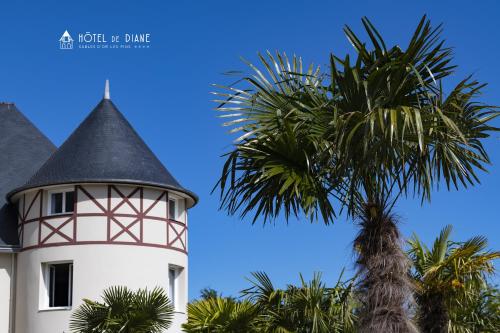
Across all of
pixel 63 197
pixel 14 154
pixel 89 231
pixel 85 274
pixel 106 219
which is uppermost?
pixel 14 154

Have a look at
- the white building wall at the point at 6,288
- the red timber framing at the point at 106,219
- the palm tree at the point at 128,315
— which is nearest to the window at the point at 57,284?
the red timber framing at the point at 106,219

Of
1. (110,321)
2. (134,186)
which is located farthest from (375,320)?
(134,186)

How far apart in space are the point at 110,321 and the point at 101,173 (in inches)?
369

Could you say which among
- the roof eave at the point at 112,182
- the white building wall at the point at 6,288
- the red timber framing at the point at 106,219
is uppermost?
the roof eave at the point at 112,182

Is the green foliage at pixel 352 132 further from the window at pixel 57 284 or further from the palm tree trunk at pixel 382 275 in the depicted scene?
the window at pixel 57 284

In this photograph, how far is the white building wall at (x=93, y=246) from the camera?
25391mm

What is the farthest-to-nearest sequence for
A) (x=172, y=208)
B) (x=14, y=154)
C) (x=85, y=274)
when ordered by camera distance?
1. (x=14, y=154)
2. (x=172, y=208)
3. (x=85, y=274)

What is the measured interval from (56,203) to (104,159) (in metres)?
2.05

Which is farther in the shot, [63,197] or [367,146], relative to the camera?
[63,197]

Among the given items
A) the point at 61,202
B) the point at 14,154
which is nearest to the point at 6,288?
the point at 61,202

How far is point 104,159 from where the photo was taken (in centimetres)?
2667

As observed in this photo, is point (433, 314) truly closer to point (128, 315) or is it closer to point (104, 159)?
point (128, 315)

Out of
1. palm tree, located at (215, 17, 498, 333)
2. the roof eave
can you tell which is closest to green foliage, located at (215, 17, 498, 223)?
palm tree, located at (215, 17, 498, 333)

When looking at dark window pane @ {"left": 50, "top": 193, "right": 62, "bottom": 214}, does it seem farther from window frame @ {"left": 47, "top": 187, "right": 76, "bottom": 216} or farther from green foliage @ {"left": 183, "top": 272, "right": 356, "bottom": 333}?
green foliage @ {"left": 183, "top": 272, "right": 356, "bottom": 333}
